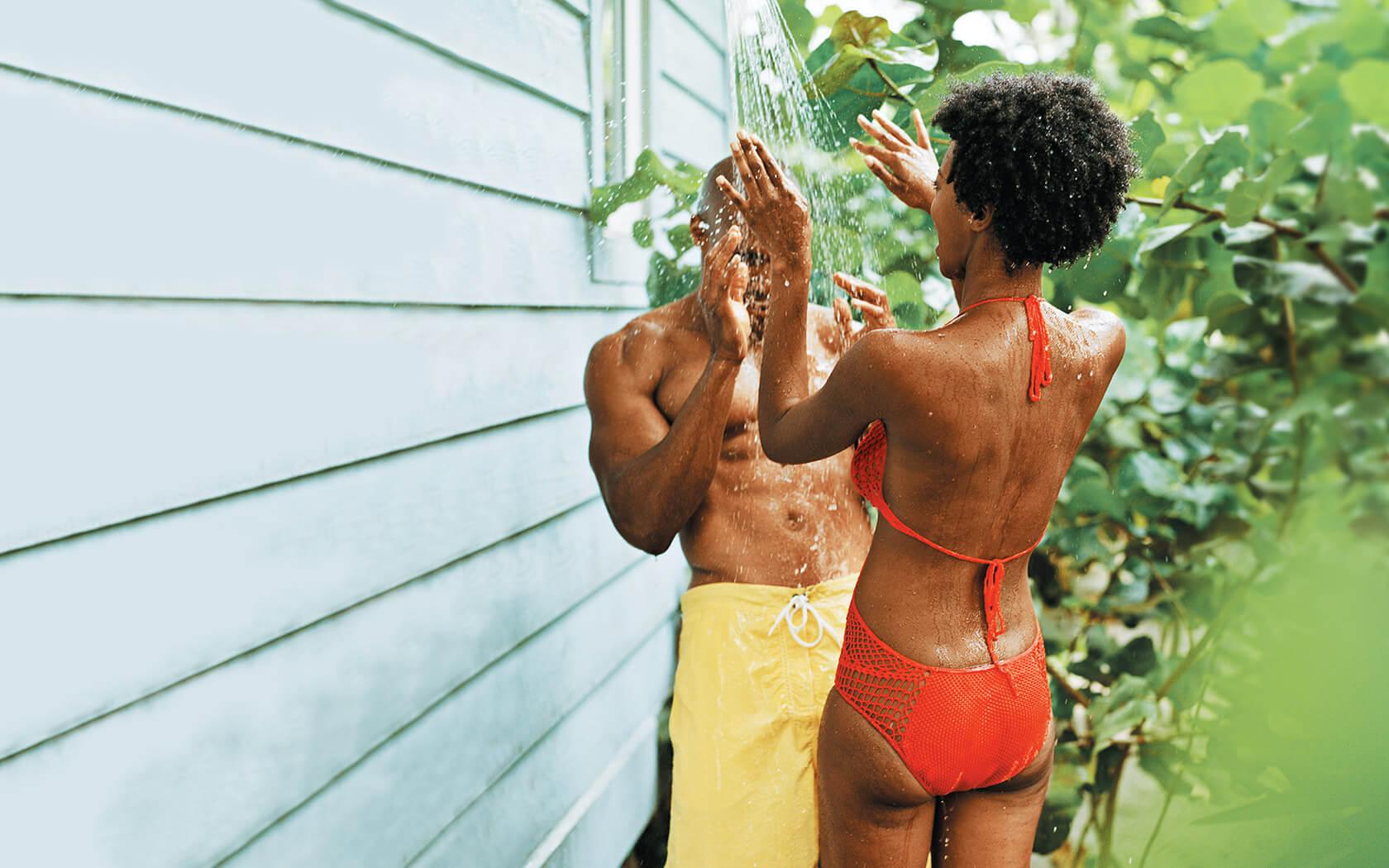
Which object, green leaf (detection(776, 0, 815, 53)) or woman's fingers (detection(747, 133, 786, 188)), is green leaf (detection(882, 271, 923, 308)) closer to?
green leaf (detection(776, 0, 815, 53))

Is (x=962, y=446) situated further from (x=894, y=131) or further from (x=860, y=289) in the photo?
(x=894, y=131)

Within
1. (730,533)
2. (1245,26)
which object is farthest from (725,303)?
(1245,26)

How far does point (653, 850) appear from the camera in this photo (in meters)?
2.95

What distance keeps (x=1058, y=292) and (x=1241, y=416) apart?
49 centimetres

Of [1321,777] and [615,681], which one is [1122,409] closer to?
[615,681]

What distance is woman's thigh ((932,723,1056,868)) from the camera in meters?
1.44

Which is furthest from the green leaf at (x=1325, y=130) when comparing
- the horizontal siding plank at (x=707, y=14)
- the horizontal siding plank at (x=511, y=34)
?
the horizontal siding plank at (x=707, y=14)

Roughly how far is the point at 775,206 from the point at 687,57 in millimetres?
1843

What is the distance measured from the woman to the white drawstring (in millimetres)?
272

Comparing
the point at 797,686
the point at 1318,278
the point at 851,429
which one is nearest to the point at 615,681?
the point at 797,686

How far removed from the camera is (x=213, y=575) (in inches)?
47.2

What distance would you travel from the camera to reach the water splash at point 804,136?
7.88 ft

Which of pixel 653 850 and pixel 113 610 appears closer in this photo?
pixel 113 610

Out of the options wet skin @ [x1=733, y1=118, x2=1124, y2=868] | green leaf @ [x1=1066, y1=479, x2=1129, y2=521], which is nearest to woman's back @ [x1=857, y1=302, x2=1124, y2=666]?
wet skin @ [x1=733, y1=118, x2=1124, y2=868]
